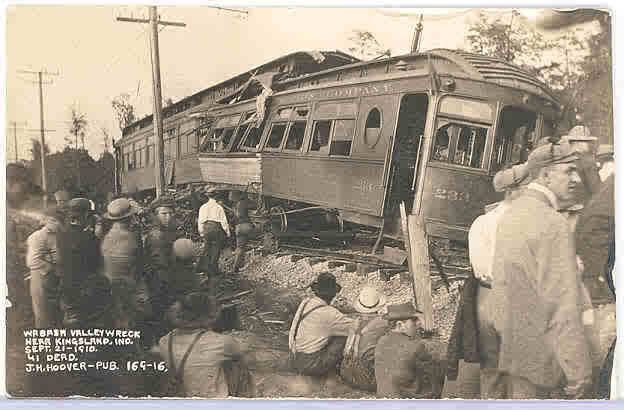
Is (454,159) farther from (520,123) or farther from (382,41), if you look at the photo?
(382,41)

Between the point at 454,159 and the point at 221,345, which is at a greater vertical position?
the point at 454,159

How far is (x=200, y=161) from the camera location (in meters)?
5.34

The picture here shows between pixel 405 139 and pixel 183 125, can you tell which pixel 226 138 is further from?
pixel 405 139

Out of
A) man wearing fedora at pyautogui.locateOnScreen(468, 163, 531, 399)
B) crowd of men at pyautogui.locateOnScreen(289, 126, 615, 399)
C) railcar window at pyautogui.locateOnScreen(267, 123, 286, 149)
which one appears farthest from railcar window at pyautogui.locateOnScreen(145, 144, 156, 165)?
man wearing fedora at pyautogui.locateOnScreen(468, 163, 531, 399)

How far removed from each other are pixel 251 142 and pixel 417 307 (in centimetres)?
168

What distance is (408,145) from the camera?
510 centimetres

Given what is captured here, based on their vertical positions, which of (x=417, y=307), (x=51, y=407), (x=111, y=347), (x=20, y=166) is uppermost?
(x=20, y=166)

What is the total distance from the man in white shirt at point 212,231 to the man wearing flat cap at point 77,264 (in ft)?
2.40

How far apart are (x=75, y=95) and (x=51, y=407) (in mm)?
2187

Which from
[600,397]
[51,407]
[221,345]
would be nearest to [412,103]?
[221,345]

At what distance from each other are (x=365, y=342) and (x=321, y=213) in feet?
3.13

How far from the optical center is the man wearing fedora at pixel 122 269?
16.7ft

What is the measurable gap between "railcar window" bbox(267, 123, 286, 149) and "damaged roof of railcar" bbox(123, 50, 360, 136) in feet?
1.20

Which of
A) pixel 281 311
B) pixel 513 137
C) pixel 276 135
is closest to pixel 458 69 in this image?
pixel 513 137
